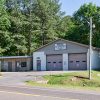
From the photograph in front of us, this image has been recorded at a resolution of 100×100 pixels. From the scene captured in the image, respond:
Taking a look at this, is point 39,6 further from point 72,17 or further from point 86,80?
point 86,80

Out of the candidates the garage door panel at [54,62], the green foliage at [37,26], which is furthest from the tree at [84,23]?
the garage door panel at [54,62]

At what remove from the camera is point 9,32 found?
2761 inches

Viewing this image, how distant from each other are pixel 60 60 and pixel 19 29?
60.1 feet

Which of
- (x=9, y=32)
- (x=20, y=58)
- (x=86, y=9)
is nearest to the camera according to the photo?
(x=20, y=58)

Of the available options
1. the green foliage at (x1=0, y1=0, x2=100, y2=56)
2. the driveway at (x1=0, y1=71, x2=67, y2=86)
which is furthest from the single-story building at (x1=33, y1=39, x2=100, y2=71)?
the driveway at (x1=0, y1=71, x2=67, y2=86)

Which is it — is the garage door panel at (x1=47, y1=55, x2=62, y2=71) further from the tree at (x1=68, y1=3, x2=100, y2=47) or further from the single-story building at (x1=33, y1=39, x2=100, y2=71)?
the tree at (x1=68, y1=3, x2=100, y2=47)

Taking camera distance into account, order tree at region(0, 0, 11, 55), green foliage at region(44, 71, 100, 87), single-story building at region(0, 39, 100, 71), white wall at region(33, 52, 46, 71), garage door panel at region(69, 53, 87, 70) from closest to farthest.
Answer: green foliage at region(44, 71, 100, 87)
garage door panel at region(69, 53, 87, 70)
single-story building at region(0, 39, 100, 71)
white wall at region(33, 52, 46, 71)
tree at region(0, 0, 11, 55)

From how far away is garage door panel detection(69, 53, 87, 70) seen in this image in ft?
179

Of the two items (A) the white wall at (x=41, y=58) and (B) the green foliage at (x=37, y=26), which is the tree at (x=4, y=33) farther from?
(A) the white wall at (x=41, y=58)

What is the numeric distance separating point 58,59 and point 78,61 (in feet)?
12.9

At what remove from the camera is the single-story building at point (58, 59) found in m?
55.1

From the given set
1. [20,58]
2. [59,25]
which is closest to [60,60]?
[20,58]

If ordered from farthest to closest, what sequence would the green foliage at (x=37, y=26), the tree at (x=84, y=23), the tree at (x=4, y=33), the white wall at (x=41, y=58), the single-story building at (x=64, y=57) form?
the tree at (x=84, y=23) → the green foliage at (x=37, y=26) → the tree at (x=4, y=33) → the white wall at (x=41, y=58) → the single-story building at (x=64, y=57)

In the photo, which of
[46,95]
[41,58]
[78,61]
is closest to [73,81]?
[78,61]
